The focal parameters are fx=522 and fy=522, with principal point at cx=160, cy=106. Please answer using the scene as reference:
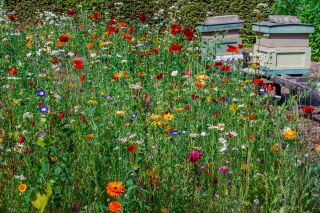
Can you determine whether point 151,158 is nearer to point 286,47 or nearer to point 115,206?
point 115,206

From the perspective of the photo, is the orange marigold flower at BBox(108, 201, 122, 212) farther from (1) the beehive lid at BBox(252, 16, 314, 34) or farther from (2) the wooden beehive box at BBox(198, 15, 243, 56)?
(2) the wooden beehive box at BBox(198, 15, 243, 56)

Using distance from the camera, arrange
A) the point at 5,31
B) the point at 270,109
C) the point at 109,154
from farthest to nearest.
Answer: the point at 5,31, the point at 270,109, the point at 109,154

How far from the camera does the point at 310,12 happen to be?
10008 millimetres

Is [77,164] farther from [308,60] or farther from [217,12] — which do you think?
[217,12]

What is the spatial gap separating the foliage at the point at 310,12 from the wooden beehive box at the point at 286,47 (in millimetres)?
3206

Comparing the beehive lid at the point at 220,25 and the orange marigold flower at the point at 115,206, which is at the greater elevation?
the beehive lid at the point at 220,25

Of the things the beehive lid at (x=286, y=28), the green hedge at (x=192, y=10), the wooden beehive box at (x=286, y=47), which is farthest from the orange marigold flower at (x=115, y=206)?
the green hedge at (x=192, y=10)

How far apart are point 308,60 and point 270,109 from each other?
2.45m

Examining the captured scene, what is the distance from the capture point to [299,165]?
339 cm

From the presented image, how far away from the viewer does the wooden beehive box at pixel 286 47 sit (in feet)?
21.7

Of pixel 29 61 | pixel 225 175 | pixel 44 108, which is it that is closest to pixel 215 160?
pixel 225 175

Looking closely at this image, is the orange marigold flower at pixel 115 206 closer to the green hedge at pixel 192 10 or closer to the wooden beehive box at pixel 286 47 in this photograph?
the wooden beehive box at pixel 286 47

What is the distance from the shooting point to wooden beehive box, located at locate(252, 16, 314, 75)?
662 cm

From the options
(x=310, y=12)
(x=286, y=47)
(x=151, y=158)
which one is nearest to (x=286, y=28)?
(x=286, y=47)
